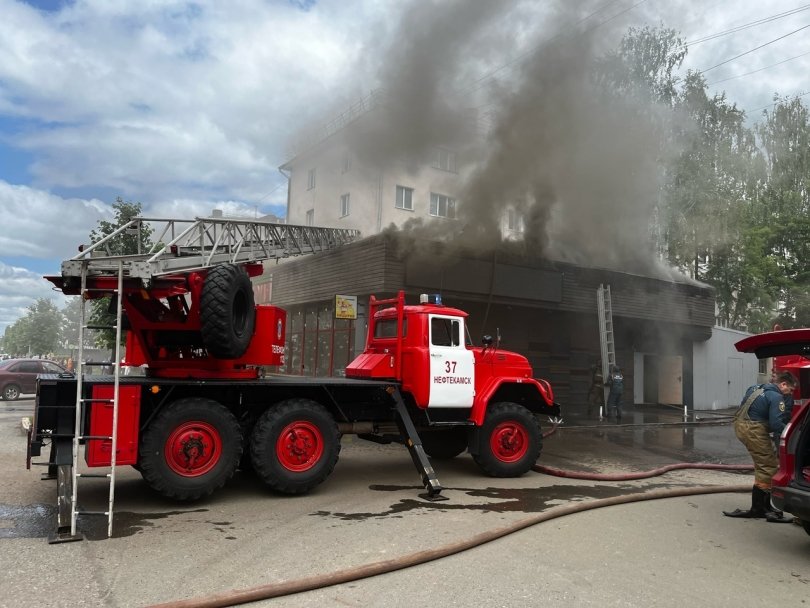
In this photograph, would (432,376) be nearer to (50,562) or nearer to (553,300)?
(50,562)

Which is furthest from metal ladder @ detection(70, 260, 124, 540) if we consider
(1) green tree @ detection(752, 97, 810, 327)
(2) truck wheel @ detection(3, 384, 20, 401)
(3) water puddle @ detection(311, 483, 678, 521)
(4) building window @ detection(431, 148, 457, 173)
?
(1) green tree @ detection(752, 97, 810, 327)

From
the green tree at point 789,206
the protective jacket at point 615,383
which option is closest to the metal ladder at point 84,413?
the protective jacket at point 615,383

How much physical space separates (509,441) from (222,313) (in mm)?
4342

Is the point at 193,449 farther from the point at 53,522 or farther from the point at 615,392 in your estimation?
the point at 615,392

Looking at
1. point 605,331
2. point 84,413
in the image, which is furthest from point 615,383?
point 84,413

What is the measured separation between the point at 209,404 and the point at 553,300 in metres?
11.9

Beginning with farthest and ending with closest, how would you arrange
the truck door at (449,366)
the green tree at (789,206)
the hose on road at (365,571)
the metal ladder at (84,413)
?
the green tree at (789,206), the truck door at (449,366), the metal ladder at (84,413), the hose on road at (365,571)

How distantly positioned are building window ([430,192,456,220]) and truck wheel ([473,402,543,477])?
7366 mm

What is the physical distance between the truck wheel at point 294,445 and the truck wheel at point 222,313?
2.99 ft

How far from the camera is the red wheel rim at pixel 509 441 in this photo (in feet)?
26.3

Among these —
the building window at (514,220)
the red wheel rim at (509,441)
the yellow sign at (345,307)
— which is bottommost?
the red wheel rim at (509,441)

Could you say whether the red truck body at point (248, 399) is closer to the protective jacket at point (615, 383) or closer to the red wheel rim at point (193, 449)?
the red wheel rim at point (193, 449)

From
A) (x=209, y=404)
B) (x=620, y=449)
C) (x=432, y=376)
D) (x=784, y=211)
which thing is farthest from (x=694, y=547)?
(x=784, y=211)

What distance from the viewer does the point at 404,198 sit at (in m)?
17.5
